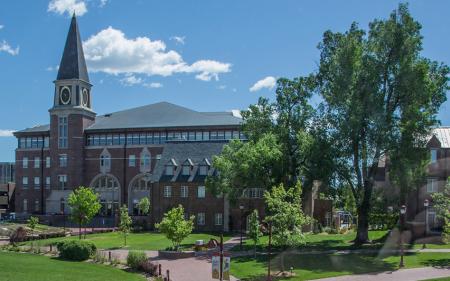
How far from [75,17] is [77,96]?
1265 cm

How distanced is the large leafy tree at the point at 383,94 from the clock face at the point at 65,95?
184 ft

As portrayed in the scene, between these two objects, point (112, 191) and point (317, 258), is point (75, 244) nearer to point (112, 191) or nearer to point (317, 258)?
point (317, 258)

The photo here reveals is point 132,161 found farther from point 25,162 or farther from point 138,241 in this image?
point 138,241

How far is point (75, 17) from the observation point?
8744 centimetres

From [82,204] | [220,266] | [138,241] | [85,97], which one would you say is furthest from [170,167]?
[220,266]

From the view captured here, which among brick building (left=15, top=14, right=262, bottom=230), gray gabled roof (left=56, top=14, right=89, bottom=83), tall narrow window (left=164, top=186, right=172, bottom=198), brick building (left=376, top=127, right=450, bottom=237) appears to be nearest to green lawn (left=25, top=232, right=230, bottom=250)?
tall narrow window (left=164, top=186, right=172, bottom=198)

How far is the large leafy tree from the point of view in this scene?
38781 mm

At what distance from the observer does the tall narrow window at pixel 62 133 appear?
87250 mm

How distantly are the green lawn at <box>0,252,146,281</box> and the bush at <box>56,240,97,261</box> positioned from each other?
0.97m

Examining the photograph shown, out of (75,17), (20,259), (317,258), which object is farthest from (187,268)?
(75,17)

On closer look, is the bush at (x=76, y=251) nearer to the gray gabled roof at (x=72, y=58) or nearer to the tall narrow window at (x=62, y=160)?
the tall narrow window at (x=62, y=160)

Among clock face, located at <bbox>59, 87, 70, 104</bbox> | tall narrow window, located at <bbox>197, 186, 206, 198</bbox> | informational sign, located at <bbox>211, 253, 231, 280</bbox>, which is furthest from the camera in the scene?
clock face, located at <bbox>59, 87, 70, 104</bbox>

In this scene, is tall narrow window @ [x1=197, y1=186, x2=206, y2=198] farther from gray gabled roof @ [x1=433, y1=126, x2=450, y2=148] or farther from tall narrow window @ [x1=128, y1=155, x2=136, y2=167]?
tall narrow window @ [x1=128, y1=155, x2=136, y2=167]

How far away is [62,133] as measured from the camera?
87562 millimetres
